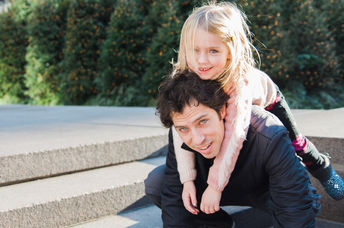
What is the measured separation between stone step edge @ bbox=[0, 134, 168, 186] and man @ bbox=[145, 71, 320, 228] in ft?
2.86

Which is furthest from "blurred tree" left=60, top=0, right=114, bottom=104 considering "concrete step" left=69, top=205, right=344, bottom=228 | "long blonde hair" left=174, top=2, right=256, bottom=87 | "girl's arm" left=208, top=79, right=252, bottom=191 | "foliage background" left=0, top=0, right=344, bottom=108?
"girl's arm" left=208, top=79, right=252, bottom=191

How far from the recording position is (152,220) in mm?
1983

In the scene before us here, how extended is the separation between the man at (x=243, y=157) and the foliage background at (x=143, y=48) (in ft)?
13.3

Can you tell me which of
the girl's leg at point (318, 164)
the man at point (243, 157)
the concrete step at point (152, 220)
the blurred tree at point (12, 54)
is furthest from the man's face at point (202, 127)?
the blurred tree at point (12, 54)

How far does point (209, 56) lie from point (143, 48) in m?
6.63

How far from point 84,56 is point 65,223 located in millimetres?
7003

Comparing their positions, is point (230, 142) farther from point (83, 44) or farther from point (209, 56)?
→ point (83, 44)

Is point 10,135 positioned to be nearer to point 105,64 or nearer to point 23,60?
point 105,64

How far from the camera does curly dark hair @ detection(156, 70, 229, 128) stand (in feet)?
4.74

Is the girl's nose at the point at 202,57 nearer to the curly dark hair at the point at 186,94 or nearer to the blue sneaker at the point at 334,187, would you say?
the curly dark hair at the point at 186,94

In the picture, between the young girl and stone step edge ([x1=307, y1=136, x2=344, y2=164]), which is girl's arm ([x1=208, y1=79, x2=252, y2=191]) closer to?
the young girl

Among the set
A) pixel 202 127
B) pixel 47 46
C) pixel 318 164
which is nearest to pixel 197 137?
pixel 202 127

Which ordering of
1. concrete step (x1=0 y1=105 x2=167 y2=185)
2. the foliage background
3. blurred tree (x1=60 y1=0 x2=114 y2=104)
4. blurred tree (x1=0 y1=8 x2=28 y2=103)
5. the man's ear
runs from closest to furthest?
the man's ear
concrete step (x1=0 y1=105 x2=167 y2=185)
the foliage background
blurred tree (x1=60 y1=0 x2=114 y2=104)
blurred tree (x1=0 y1=8 x2=28 y2=103)

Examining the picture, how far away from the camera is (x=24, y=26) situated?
34.6 ft
